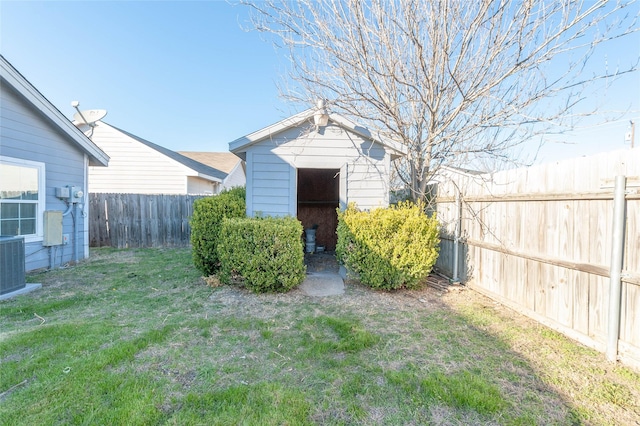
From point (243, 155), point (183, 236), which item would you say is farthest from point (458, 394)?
point (183, 236)

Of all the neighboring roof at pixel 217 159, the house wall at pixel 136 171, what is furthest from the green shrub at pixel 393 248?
the neighboring roof at pixel 217 159

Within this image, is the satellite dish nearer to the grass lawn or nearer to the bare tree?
the grass lawn

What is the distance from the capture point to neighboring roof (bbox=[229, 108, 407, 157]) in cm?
575

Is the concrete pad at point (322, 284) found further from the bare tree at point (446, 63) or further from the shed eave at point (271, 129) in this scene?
the shed eave at point (271, 129)

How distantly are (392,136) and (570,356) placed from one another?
4651 mm

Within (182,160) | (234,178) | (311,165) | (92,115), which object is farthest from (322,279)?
(234,178)

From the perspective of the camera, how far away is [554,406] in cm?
222

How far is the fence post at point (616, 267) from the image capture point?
9.11ft

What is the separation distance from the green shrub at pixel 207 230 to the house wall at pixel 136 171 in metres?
7.89

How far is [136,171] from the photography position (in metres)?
12.7

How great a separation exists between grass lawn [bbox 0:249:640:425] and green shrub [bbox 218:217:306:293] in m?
0.39

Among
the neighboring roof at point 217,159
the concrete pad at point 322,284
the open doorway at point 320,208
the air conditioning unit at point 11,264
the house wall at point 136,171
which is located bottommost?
the concrete pad at point 322,284

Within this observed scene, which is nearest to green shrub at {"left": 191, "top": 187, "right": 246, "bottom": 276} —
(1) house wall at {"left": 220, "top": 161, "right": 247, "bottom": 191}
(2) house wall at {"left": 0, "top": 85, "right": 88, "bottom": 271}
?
(2) house wall at {"left": 0, "top": 85, "right": 88, "bottom": 271}

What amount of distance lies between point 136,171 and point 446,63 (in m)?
13.1
